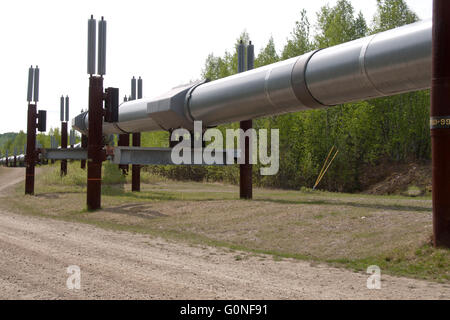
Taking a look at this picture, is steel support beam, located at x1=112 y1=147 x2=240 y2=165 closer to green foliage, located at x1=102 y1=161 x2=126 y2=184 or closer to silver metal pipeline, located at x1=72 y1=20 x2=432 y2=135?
silver metal pipeline, located at x1=72 y1=20 x2=432 y2=135

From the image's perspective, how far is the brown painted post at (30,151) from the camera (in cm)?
2608

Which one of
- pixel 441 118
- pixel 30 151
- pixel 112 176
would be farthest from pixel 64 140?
pixel 441 118

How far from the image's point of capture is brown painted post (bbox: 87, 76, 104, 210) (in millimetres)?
18188

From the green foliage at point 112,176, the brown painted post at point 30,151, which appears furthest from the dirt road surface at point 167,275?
the green foliage at point 112,176

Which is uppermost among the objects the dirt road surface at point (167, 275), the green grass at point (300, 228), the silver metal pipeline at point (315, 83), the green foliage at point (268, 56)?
the green foliage at point (268, 56)

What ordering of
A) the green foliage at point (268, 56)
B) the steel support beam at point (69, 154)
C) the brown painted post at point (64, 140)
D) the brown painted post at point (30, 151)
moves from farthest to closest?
the green foliage at point (268, 56) → the brown painted post at point (64, 140) → the steel support beam at point (69, 154) → the brown painted post at point (30, 151)

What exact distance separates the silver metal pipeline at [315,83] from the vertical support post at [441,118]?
122cm

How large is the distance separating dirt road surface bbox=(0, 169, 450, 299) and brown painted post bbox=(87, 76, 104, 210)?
7112 millimetres

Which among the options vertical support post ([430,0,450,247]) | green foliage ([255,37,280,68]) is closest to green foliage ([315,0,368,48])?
green foliage ([255,37,280,68])

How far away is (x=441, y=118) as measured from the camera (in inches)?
335

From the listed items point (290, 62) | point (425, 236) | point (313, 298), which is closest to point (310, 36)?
point (290, 62)

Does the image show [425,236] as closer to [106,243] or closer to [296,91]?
[296,91]

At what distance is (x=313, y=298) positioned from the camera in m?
6.00

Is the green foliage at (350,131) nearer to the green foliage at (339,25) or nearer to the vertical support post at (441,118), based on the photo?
the green foliage at (339,25)
